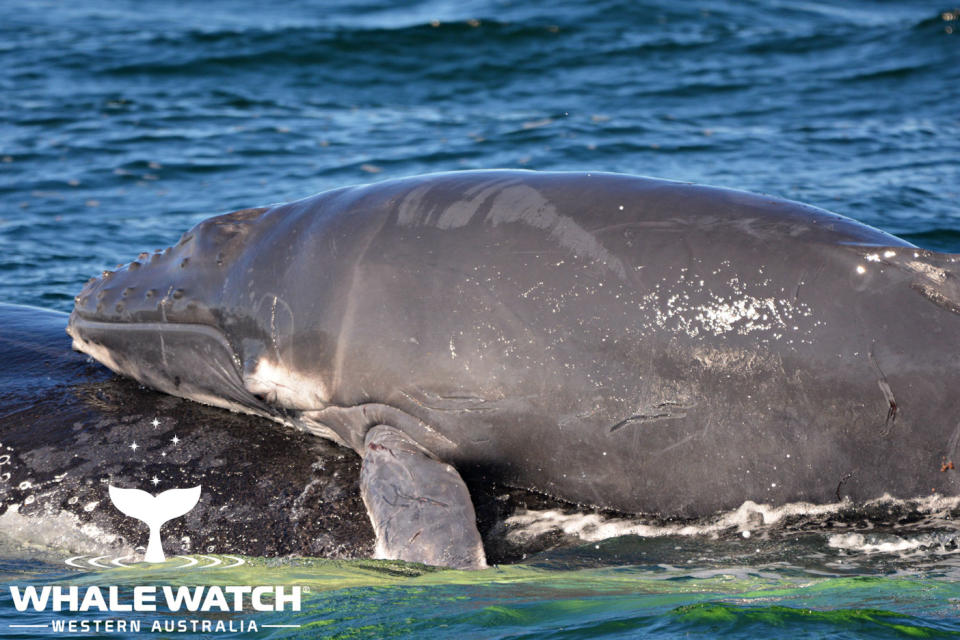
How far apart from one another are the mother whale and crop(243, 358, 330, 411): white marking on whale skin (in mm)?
14

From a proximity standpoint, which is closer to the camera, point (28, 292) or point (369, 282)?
point (369, 282)

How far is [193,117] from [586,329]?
17716 millimetres

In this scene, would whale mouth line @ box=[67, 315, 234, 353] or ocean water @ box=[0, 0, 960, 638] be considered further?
whale mouth line @ box=[67, 315, 234, 353]

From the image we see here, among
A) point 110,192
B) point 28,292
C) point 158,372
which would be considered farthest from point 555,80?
point 158,372

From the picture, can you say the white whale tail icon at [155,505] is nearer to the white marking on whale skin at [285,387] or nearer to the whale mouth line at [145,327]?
the white marking on whale skin at [285,387]

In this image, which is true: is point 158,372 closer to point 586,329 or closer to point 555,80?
point 586,329

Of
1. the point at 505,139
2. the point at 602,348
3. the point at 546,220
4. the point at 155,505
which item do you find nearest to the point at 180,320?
the point at 155,505

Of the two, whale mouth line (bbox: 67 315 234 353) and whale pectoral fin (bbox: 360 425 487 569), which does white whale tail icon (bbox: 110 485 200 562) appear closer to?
whale mouth line (bbox: 67 315 234 353)

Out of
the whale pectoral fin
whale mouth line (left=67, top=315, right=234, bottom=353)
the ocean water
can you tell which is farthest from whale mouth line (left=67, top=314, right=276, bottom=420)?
the ocean water

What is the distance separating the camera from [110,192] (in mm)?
18719

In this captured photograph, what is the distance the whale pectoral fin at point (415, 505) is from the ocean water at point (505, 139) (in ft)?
0.45

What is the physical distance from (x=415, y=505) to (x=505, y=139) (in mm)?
14867

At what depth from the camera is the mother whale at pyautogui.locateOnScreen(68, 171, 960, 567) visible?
6293 mm

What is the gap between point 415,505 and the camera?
252 inches
